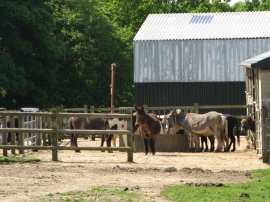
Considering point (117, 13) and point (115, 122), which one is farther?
point (117, 13)

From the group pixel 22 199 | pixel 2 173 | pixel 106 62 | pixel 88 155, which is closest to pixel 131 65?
pixel 106 62

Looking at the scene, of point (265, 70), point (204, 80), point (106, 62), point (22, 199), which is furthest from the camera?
point (106, 62)

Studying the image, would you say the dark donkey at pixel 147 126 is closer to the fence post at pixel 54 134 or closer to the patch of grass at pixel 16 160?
the fence post at pixel 54 134

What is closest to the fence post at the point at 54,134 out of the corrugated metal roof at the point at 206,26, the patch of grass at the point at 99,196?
the patch of grass at the point at 99,196

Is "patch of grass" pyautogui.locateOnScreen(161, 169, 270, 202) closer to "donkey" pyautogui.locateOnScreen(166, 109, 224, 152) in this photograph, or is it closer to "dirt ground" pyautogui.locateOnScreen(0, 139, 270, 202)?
"dirt ground" pyautogui.locateOnScreen(0, 139, 270, 202)

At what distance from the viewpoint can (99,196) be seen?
1353cm

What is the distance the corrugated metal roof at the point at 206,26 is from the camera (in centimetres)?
4675

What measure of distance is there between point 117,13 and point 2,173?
57209 mm

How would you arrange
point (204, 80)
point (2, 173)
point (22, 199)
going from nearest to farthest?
point (22, 199) < point (2, 173) < point (204, 80)

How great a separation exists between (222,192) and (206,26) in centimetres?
3464

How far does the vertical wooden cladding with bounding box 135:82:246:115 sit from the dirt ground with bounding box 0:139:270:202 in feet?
72.2

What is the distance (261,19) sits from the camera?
4825cm

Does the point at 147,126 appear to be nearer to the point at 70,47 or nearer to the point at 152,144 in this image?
the point at 152,144

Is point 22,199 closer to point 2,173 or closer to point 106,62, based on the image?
point 2,173
